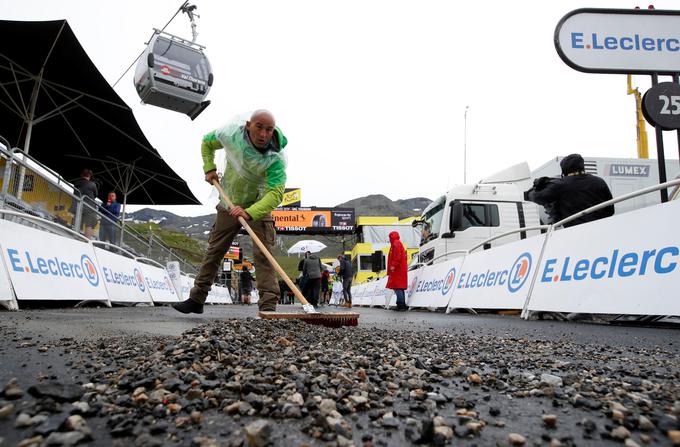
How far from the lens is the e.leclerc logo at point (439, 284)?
8258 mm

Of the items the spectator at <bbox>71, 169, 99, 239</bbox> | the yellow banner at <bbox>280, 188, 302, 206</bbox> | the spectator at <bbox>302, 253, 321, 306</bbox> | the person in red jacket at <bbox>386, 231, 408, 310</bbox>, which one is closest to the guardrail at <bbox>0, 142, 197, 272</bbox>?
the spectator at <bbox>71, 169, 99, 239</bbox>

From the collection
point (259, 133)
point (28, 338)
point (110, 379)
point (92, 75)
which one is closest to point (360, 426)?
point (110, 379)

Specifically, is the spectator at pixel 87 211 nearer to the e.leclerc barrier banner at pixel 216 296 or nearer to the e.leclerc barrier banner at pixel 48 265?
the e.leclerc barrier banner at pixel 48 265

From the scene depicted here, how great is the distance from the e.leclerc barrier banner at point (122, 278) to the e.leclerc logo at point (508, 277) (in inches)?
231

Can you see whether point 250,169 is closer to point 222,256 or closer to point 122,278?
point 222,256

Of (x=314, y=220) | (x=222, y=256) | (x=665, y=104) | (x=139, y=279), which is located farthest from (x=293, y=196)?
(x=665, y=104)

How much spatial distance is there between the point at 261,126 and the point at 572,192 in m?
4.10

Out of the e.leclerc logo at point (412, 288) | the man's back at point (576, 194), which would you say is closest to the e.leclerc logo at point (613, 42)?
the man's back at point (576, 194)

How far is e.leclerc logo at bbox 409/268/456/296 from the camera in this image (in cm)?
826

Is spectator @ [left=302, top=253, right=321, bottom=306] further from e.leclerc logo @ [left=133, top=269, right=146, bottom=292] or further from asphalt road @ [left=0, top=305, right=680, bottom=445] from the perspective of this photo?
asphalt road @ [left=0, top=305, right=680, bottom=445]

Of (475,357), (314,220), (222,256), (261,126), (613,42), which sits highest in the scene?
(314,220)

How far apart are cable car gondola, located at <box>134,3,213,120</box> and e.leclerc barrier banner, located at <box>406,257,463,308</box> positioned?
7.75 metres

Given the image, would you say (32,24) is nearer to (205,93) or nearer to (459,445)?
(205,93)

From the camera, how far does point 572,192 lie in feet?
19.1
